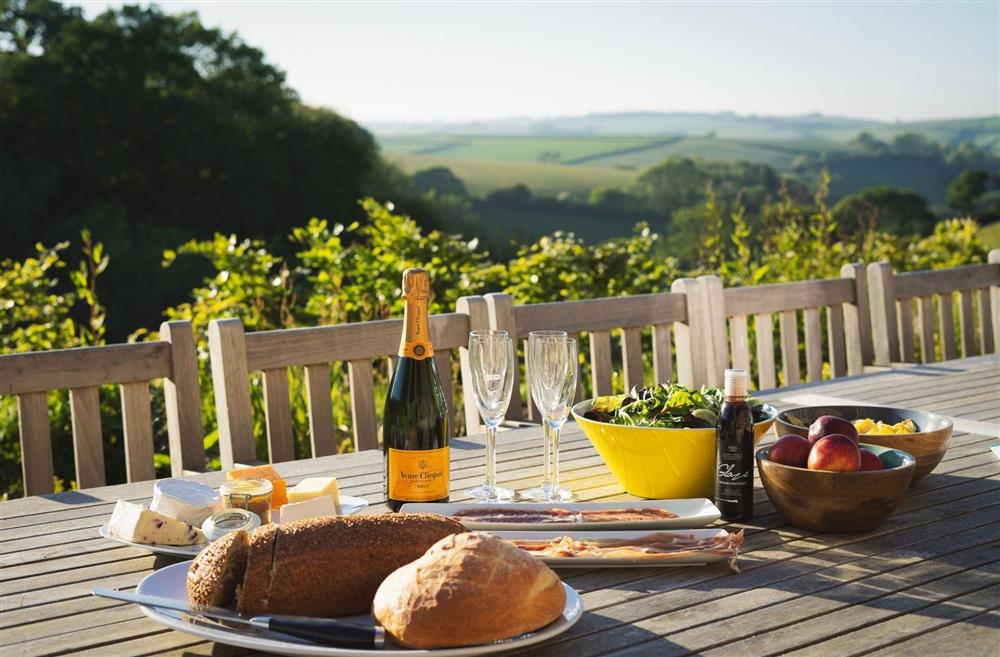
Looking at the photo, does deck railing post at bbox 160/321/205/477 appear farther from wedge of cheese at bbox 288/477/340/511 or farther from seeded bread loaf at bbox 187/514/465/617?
seeded bread loaf at bbox 187/514/465/617

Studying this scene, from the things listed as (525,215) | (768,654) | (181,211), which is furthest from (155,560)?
(525,215)

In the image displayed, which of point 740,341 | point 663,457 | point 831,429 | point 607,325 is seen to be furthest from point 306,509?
point 740,341

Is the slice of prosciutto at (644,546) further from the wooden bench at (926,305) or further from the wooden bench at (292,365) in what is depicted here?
the wooden bench at (926,305)

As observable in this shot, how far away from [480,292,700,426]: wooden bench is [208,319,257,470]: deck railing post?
70cm

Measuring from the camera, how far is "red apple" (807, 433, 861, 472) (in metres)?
1.66

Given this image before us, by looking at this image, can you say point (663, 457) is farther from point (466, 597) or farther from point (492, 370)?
point (466, 597)

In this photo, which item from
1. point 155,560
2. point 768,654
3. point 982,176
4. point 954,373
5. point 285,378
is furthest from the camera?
point 982,176

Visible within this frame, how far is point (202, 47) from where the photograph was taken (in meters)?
29.6

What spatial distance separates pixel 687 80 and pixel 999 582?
23560mm

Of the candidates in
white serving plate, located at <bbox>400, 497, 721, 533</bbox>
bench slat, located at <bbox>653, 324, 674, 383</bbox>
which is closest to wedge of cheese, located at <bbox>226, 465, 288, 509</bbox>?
white serving plate, located at <bbox>400, 497, 721, 533</bbox>

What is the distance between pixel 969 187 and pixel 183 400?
23985 mm

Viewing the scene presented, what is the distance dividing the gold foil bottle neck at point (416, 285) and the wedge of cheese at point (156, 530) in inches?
21.0

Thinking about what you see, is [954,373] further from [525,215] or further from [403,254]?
[525,215]

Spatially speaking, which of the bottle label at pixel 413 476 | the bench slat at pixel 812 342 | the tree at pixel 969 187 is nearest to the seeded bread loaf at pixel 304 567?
the bottle label at pixel 413 476
